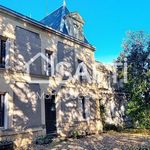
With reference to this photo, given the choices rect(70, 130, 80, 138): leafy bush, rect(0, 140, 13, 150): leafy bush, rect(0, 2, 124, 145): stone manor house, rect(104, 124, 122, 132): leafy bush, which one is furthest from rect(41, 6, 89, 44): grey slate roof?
rect(0, 140, 13, 150): leafy bush

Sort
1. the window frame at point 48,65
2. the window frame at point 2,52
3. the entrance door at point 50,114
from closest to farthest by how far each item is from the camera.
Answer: the window frame at point 2,52 → the entrance door at point 50,114 → the window frame at point 48,65

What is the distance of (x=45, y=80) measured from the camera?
16453 mm

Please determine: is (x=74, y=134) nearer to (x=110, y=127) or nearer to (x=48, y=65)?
(x=48, y=65)

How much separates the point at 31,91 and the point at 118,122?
41.3 ft


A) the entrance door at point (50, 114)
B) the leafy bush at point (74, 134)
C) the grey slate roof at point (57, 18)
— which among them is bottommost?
the leafy bush at point (74, 134)

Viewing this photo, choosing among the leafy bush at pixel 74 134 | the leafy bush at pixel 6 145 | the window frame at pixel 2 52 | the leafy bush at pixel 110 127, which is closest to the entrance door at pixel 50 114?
the leafy bush at pixel 74 134

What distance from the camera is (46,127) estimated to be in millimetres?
16328

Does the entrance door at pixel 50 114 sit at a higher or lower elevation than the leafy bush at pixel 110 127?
higher

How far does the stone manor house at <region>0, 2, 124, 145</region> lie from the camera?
1417cm

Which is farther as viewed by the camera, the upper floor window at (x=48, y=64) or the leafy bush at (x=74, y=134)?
the leafy bush at (x=74, y=134)

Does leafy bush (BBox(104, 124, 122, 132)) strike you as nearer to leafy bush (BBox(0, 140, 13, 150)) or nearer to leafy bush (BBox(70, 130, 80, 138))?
leafy bush (BBox(70, 130, 80, 138))

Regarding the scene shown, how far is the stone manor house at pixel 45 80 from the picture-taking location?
14172 millimetres

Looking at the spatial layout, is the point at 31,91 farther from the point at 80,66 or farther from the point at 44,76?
the point at 80,66

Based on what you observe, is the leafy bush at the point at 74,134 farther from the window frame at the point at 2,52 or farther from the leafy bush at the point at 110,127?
the window frame at the point at 2,52
